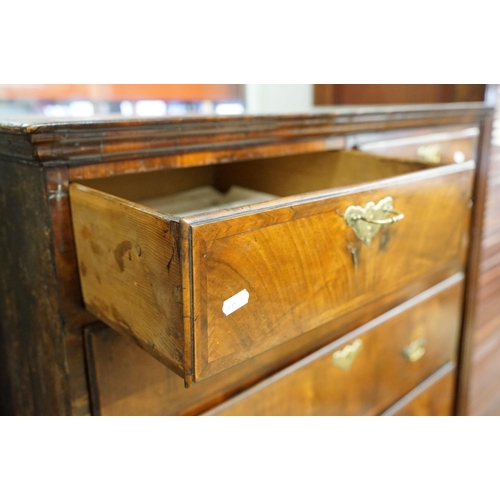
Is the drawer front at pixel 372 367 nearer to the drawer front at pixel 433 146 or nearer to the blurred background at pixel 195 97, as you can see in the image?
the drawer front at pixel 433 146

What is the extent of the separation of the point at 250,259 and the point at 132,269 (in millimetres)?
105

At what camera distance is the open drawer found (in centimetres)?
43

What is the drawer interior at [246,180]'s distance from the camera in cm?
75

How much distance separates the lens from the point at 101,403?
59cm

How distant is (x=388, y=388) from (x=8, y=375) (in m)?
0.60

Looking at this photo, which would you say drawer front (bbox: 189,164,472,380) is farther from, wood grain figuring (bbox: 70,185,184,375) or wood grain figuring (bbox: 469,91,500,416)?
wood grain figuring (bbox: 469,91,500,416)

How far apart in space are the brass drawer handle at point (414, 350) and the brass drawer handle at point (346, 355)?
142 mm

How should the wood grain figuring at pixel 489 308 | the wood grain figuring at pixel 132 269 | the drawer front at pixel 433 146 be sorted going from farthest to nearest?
the wood grain figuring at pixel 489 308 → the drawer front at pixel 433 146 → the wood grain figuring at pixel 132 269

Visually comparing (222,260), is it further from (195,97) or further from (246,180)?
(195,97)

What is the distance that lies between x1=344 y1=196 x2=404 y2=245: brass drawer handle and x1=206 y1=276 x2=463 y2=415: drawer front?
0.82 ft

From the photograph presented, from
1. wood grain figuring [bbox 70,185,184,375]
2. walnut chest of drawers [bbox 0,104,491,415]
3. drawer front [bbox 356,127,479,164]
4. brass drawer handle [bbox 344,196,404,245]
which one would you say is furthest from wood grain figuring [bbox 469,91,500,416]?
wood grain figuring [bbox 70,185,184,375]

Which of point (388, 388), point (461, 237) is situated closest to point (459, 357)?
point (388, 388)

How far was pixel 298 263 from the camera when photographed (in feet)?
1.68

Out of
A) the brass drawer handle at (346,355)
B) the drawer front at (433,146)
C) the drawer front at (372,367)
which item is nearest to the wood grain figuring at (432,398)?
the drawer front at (372,367)
